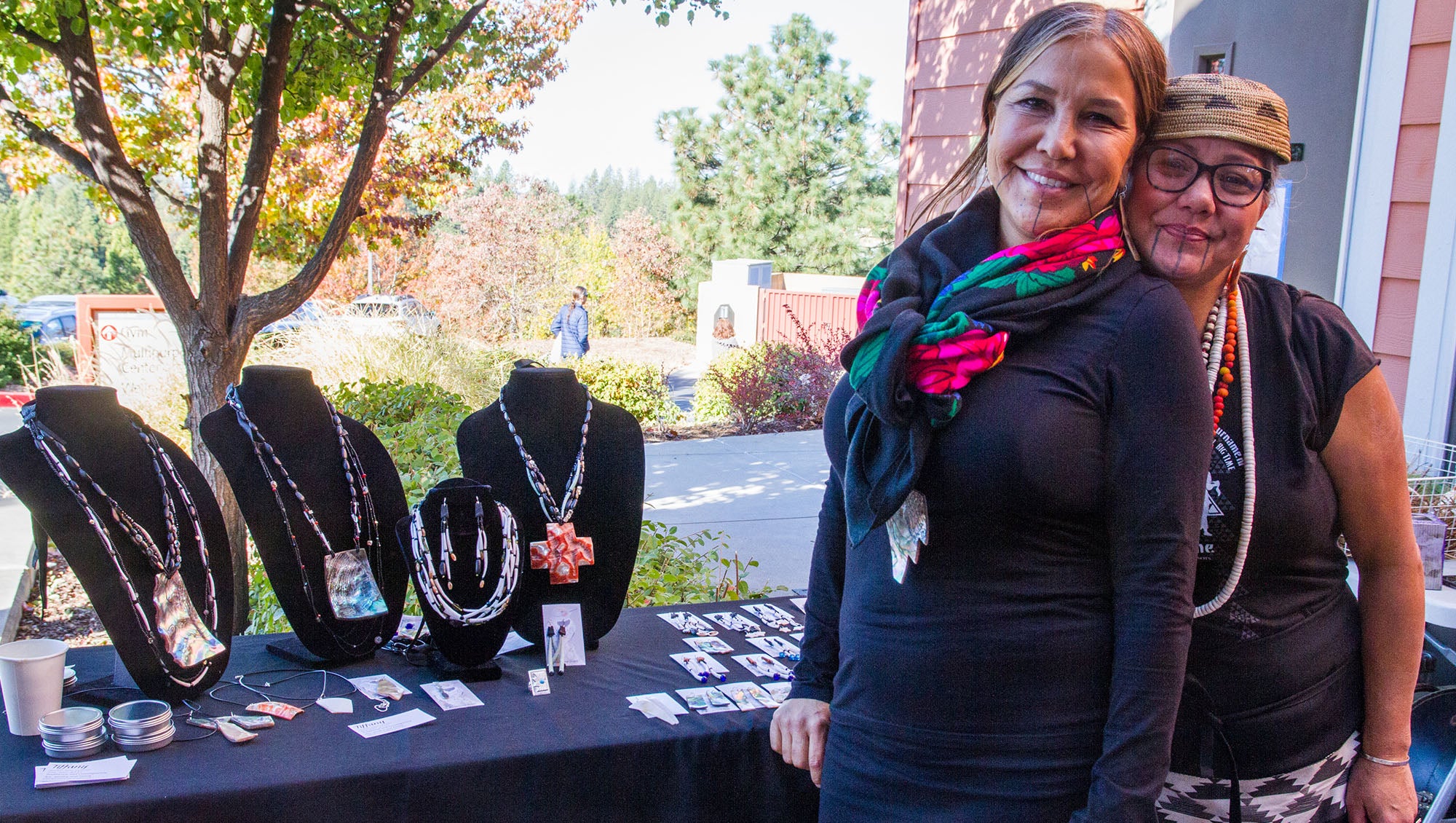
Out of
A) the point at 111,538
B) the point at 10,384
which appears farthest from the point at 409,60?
the point at 10,384

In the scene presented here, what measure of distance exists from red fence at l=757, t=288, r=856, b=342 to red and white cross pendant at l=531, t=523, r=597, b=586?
12092 mm

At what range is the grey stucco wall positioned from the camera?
3.32 meters

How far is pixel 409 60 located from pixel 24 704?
478 centimetres

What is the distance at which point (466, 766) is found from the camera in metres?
1.55

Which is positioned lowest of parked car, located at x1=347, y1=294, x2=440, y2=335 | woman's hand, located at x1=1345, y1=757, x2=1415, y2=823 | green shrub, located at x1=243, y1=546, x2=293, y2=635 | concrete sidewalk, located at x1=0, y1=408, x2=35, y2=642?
concrete sidewalk, located at x1=0, y1=408, x2=35, y2=642

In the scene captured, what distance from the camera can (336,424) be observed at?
207 centimetres

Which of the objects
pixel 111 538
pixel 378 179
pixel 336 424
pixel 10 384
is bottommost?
pixel 10 384

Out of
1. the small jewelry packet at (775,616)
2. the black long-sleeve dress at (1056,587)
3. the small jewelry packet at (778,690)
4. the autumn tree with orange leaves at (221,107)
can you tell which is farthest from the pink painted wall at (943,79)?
the black long-sleeve dress at (1056,587)

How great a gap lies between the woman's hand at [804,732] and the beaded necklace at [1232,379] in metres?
0.53

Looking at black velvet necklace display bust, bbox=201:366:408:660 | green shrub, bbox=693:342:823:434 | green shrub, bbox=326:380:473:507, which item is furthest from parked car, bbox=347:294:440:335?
black velvet necklace display bust, bbox=201:366:408:660

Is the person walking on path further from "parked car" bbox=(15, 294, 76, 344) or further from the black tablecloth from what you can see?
the black tablecloth

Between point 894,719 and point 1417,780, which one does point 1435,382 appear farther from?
point 894,719

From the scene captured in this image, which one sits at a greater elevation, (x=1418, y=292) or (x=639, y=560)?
(x=1418, y=292)

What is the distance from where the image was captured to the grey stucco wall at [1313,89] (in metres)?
3.32
